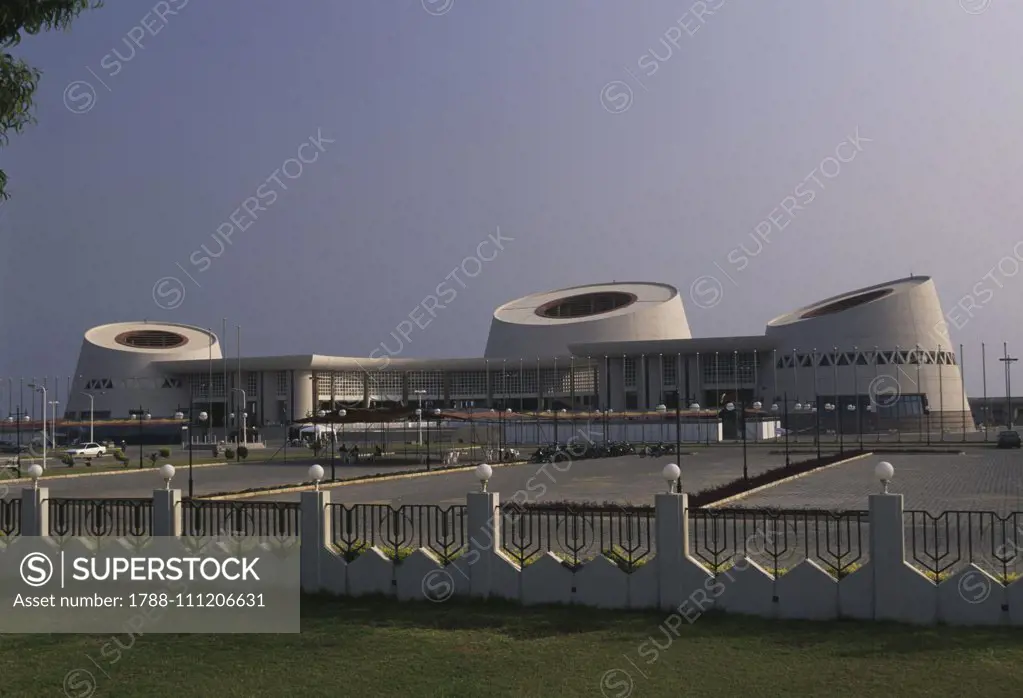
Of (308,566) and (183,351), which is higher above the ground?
(183,351)

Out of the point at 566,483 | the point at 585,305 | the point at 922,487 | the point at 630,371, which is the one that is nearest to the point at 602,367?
the point at 630,371

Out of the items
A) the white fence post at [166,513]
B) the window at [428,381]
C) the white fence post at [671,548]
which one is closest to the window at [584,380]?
the window at [428,381]

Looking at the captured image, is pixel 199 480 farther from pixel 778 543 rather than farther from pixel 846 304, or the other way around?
pixel 846 304

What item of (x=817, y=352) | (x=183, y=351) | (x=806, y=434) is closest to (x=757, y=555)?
(x=806, y=434)

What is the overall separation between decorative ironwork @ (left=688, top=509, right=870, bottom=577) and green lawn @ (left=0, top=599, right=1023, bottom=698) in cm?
86

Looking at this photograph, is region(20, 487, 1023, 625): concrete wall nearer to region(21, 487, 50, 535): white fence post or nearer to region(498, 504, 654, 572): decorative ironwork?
region(498, 504, 654, 572): decorative ironwork

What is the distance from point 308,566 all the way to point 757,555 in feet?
19.2

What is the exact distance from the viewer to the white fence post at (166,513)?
14.3m

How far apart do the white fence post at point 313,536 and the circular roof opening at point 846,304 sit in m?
81.2

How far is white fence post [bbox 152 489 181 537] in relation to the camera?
1434 cm

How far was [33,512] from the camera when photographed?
1545 cm

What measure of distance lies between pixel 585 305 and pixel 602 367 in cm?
1532

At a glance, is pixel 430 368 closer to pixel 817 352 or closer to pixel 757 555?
pixel 817 352

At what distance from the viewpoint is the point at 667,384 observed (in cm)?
9331
